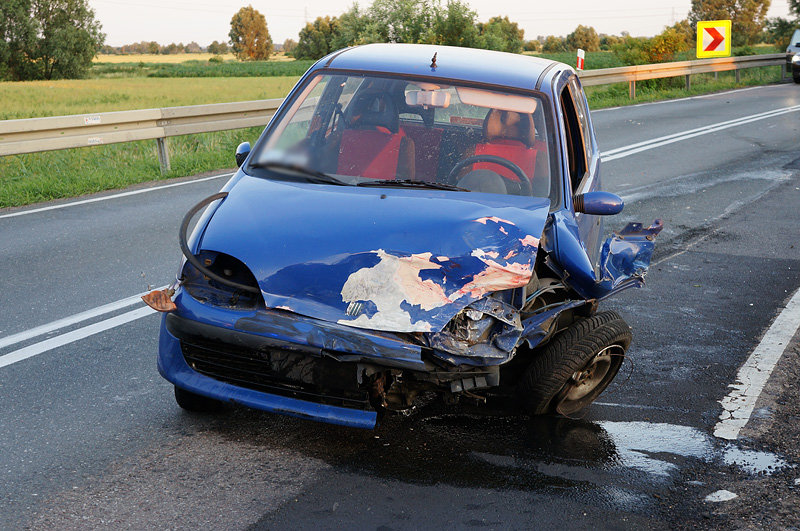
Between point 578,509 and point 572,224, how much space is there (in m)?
1.52

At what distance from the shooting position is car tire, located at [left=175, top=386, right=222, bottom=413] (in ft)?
13.7

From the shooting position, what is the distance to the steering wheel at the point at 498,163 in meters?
4.60

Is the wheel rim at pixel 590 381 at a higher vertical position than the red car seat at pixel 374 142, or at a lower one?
lower

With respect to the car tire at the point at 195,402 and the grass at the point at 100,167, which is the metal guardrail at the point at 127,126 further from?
the car tire at the point at 195,402

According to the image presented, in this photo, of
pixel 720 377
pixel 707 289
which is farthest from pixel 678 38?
pixel 720 377

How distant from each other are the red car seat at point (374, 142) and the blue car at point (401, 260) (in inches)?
0.5

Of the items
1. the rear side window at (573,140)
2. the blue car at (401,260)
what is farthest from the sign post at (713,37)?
the blue car at (401,260)

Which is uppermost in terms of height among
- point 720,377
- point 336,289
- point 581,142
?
point 581,142

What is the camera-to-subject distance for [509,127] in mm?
4797

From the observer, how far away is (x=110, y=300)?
6223 mm

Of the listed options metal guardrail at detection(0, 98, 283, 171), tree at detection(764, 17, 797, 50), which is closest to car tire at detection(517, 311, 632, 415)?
metal guardrail at detection(0, 98, 283, 171)

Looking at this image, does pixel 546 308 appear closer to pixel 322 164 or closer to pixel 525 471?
pixel 525 471

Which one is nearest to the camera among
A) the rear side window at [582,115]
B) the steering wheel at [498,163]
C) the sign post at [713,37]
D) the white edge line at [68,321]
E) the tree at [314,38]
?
the steering wheel at [498,163]

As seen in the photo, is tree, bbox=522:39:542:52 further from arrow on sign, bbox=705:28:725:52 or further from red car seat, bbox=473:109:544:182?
red car seat, bbox=473:109:544:182
